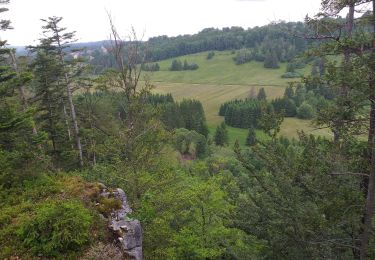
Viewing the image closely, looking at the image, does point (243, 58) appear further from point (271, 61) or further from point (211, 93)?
point (211, 93)

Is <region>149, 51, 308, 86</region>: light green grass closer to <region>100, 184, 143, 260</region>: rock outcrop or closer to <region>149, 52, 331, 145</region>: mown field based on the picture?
<region>149, 52, 331, 145</region>: mown field

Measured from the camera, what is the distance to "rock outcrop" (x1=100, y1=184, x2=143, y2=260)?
10.2 metres

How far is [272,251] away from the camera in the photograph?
11.5 meters

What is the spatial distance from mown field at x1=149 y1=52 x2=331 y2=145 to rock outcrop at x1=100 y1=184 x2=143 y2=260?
7633cm

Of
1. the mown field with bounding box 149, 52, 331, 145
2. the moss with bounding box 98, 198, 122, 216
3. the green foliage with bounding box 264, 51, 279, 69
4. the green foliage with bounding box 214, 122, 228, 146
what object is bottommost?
the green foliage with bounding box 214, 122, 228, 146

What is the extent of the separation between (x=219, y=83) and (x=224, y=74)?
12935 millimetres

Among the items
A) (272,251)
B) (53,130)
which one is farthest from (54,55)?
(272,251)

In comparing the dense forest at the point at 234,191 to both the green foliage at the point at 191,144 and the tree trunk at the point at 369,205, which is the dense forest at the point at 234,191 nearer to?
the tree trunk at the point at 369,205

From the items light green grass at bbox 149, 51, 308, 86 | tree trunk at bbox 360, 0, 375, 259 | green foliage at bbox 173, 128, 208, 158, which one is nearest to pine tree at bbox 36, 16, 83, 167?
tree trunk at bbox 360, 0, 375, 259

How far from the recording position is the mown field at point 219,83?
351 feet

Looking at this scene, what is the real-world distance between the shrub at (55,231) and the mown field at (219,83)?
77.9 meters

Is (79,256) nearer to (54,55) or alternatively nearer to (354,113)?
(354,113)

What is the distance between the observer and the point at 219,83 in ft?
463

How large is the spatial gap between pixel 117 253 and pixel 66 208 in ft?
6.50
